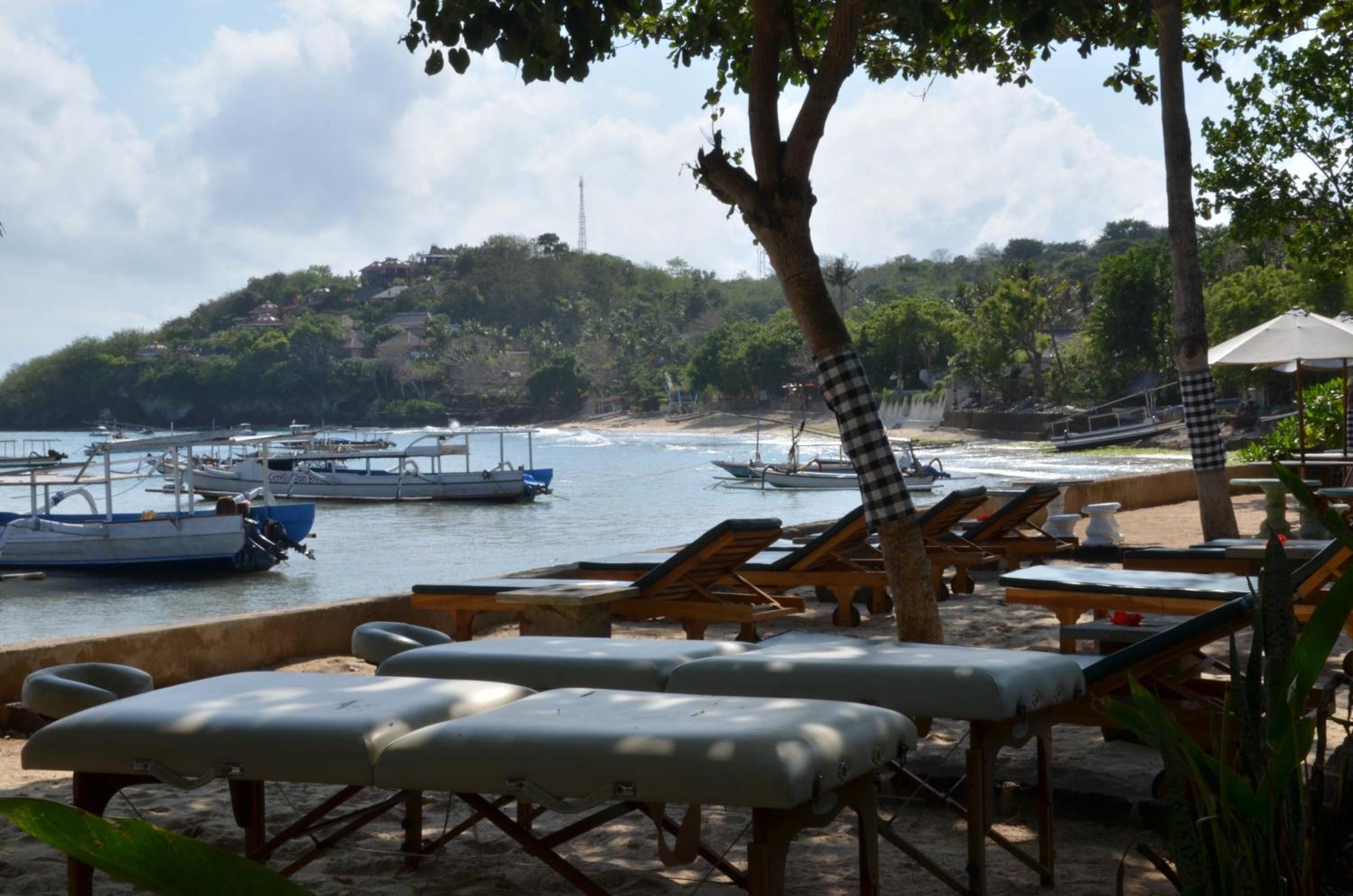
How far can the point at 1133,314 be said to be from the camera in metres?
63.6

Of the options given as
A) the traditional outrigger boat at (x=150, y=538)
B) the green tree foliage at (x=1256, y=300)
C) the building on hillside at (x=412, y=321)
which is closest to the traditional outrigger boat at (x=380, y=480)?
the traditional outrigger boat at (x=150, y=538)

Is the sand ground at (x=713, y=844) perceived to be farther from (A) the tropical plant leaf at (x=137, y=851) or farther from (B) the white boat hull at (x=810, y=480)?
(B) the white boat hull at (x=810, y=480)

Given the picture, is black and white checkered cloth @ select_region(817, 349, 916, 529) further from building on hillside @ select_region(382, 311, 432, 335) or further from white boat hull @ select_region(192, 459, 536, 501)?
building on hillside @ select_region(382, 311, 432, 335)

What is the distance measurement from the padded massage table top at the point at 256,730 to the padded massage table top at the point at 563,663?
0.52m

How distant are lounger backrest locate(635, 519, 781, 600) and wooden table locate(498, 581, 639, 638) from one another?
23 cm

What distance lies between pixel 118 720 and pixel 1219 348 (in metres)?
12.7

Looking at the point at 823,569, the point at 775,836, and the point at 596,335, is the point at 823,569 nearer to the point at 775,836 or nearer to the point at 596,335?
the point at 775,836

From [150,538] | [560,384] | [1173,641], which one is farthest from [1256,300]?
[560,384]

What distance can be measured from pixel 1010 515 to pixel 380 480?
1880 inches

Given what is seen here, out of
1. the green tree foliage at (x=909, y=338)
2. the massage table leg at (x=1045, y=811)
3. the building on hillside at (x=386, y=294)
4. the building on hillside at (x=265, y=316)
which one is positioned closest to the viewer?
the massage table leg at (x=1045, y=811)

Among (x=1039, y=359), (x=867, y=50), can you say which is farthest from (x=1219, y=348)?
(x=1039, y=359)

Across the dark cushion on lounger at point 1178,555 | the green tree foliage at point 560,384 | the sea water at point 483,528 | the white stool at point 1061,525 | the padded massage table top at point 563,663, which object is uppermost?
the green tree foliage at point 560,384

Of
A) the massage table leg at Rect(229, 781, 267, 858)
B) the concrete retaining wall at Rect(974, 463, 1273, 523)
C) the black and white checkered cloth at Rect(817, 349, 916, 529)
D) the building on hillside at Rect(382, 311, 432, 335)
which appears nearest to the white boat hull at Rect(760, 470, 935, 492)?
the concrete retaining wall at Rect(974, 463, 1273, 523)

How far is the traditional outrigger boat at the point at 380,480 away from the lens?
5406cm
